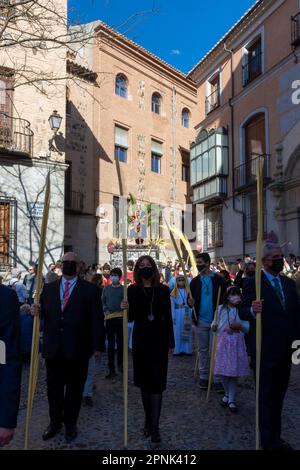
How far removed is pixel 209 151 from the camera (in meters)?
22.2

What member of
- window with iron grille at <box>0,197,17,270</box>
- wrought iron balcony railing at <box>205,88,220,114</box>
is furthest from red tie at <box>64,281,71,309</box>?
wrought iron balcony railing at <box>205,88,220,114</box>

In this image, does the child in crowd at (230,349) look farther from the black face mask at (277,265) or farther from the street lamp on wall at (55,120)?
the street lamp on wall at (55,120)

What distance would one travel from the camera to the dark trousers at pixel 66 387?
190 inches

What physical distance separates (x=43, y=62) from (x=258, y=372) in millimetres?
15459

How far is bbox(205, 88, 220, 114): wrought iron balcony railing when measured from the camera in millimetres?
23072

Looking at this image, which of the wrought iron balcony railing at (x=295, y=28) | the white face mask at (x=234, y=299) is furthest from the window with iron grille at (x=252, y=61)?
the white face mask at (x=234, y=299)

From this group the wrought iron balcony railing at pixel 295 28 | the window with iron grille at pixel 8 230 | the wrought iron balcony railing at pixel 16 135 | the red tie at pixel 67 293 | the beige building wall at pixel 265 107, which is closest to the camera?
the red tie at pixel 67 293

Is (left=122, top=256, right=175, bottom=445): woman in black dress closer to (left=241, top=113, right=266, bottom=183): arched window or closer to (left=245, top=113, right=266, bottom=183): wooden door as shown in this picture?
(left=241, top=113, right=266, bottom=183): arched window

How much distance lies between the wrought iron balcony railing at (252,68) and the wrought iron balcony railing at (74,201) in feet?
29.7

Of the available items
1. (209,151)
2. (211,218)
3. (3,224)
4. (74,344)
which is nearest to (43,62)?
(3,224)

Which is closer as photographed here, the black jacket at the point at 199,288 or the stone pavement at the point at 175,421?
the stone pavement at the point at 175,421

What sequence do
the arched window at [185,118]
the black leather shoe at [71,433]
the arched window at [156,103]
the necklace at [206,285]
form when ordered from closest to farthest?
the black leather shoe at [71,433], the necklace at [206,285], the arched window at [156,103], the arched window at [185,118]

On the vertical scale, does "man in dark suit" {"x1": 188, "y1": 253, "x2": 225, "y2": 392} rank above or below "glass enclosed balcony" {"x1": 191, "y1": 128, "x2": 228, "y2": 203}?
below

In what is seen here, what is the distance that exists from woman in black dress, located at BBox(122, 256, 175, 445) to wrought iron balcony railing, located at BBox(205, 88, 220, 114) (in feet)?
63.1
